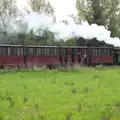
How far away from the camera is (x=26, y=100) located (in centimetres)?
1411

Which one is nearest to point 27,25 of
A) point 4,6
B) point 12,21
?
point 12,21

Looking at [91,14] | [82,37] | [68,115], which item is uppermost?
[91,14]

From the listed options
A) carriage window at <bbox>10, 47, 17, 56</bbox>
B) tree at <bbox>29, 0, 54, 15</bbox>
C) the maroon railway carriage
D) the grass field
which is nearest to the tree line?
tree at <bbox>29, 0, 54, 15</bbox>

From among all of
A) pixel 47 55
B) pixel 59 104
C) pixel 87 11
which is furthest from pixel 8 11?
pixel 59 104

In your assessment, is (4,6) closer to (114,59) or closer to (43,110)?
(114,59)

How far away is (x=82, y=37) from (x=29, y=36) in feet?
26.7

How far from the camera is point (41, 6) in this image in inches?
2515

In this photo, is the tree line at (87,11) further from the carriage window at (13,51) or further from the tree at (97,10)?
the carriage window at (13,51)

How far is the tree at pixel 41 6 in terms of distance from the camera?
63500 millimetres

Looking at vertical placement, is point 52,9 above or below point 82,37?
above

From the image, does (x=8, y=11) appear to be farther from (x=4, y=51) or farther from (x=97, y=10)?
(x=4, y=51)

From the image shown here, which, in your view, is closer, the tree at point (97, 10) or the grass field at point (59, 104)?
the grass field at point (59, 104)

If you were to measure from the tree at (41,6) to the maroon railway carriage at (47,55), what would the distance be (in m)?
18.8

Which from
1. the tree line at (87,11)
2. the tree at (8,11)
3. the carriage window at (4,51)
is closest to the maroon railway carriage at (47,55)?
the carriage window at (4,51)
